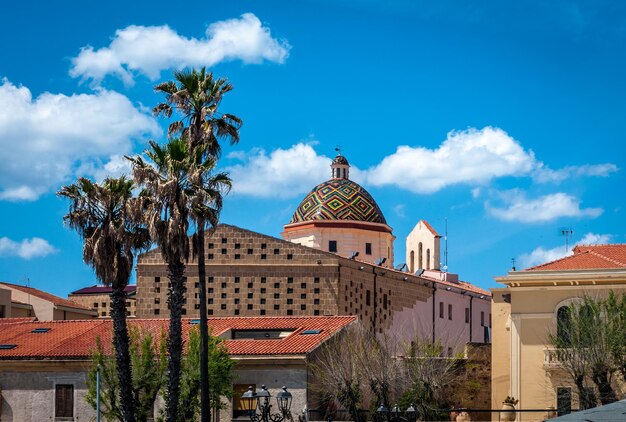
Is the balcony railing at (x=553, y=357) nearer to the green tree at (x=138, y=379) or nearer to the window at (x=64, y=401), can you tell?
the green tree at (x=138, y=379)

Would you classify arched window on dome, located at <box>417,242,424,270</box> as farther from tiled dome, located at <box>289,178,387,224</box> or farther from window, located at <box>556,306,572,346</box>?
window, located at <box>556,306,572,346</box>

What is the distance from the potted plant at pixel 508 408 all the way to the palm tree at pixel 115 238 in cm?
1506

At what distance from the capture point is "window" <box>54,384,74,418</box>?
5656 cm

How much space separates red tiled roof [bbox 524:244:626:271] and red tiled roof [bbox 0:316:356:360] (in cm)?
900

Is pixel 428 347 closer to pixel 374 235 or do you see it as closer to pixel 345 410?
pixel 345 410

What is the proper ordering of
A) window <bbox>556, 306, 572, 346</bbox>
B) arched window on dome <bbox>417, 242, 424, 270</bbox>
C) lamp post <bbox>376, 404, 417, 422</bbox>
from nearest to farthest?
lamp post <bbox>376, 404, 417, 422</bbox>
window <bbox>556, 306, 572, 346</bbox>
arched window on dome <bbox>417, 242, 424, 270</bbox>

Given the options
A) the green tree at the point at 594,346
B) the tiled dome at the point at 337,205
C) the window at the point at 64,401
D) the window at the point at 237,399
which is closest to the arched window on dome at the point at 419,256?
the tiled dome at the point at 337,205

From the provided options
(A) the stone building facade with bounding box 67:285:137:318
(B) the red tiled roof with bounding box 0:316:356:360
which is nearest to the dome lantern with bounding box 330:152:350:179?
(A) the stone building facade with bounding box 67:285:137:318

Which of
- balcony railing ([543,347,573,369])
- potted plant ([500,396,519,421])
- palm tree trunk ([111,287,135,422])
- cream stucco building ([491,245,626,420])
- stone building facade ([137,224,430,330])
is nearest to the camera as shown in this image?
palm tree trunk ([111,287,135,422])

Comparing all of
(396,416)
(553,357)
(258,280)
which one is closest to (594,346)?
(553,357)

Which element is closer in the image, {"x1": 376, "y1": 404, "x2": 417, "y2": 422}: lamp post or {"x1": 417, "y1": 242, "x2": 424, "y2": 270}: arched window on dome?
{"x1": 376, "y1": 404, "x2": 417, "y2": 422}: lamp post

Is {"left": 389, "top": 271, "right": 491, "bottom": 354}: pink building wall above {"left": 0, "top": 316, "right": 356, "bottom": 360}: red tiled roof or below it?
above

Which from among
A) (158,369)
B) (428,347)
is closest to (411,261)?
(428,347)

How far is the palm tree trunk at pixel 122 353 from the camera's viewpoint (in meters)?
49.3
